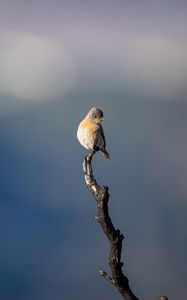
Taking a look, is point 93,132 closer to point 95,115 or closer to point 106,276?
point 95,115

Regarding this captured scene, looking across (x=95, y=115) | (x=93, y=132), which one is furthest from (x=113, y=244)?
(x=95, y=115)

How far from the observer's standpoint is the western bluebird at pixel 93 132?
29.3ft

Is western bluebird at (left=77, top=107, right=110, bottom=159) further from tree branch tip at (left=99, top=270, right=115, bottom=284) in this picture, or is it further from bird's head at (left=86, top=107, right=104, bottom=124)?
tree branch tip at (left=99, top=270, right=115, bottom=284)

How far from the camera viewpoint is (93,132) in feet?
29.3

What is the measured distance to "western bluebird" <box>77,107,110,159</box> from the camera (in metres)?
8.94

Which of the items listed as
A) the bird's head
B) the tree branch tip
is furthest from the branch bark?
the bird's head

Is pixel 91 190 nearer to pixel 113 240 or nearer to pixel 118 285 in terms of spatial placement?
pixel 113 240

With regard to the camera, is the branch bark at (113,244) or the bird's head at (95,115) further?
the bird's head at (95,115)

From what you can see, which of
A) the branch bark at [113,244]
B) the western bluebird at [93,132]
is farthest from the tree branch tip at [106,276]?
the western bluebird at [93,132]

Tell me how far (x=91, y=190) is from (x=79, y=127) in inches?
86.4

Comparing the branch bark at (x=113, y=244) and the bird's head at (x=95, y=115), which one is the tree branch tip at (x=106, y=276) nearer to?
the branch bark at (x=113, y=244)

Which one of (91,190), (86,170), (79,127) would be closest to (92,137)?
(79,127)

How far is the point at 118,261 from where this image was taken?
23.0 feet

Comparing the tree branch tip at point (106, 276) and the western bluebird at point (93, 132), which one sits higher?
the western bluebird at point (93, 132)
